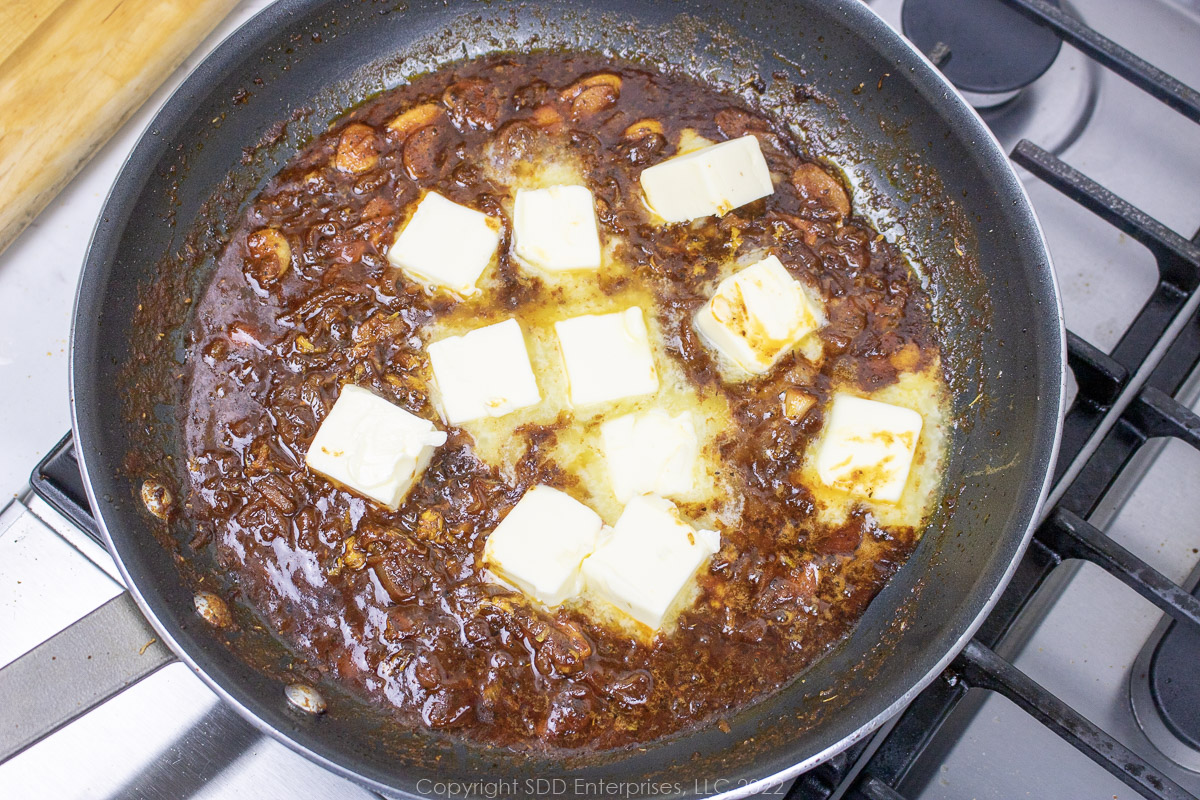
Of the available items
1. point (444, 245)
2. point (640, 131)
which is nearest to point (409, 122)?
point (444, 245)

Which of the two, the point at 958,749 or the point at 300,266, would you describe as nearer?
the point at 958,749

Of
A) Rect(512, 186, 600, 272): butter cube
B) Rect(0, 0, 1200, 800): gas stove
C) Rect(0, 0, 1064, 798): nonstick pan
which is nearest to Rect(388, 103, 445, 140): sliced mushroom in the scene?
A: Rect(0, 0, 1064, 798): nonstick pan

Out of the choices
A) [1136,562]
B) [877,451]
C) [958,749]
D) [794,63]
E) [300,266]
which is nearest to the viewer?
[1136,562]

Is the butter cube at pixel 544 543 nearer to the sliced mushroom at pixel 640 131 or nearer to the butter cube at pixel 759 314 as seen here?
the butter cube at pixel 759 314

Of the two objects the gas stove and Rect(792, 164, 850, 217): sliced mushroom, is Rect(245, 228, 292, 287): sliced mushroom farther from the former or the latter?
A: Rect(792, 164, 850, 217): sliced mushroom

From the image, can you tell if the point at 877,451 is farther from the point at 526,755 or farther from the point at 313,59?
the point at 313,59

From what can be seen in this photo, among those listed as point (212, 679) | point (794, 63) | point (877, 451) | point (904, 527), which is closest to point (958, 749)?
point (904, 527)
